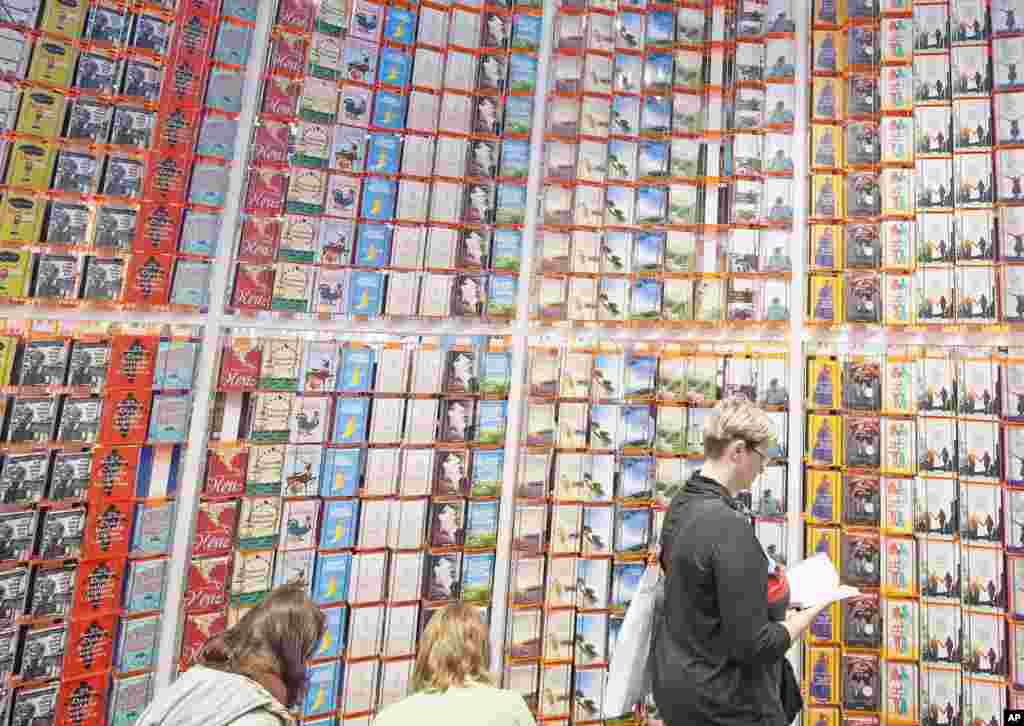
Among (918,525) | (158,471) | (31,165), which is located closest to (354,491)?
(158,471)

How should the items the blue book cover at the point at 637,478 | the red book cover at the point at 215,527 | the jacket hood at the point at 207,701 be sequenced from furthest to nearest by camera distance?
1. the blue book cover at the point at 637,478
2. the red book cover at the point at 215,527
3. the jacket hood at the point at 207,701

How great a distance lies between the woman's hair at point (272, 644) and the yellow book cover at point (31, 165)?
5.65 ft

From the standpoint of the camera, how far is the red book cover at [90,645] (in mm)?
2291

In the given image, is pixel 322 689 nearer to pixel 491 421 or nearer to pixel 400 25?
pixel 491 421

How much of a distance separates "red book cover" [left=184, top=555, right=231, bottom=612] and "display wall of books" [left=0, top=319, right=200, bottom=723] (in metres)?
0.10

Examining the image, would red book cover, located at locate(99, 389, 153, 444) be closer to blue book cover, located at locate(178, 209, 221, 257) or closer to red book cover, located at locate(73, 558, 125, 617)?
red book cover, located at locate(73, 558, 125, 617)

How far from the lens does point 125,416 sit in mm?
2430

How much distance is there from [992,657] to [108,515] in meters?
3.22

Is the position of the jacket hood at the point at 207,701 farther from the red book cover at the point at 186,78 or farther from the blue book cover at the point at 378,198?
the red book cover at the point at 186,78

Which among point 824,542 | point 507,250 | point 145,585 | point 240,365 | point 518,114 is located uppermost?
point 518,114

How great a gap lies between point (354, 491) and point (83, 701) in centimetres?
114

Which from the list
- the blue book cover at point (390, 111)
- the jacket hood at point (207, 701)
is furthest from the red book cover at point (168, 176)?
the jacket hood at point (207, 701)

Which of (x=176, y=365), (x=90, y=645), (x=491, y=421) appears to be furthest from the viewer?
(x=491, y=421)

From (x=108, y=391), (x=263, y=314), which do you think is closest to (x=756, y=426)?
(x=263, y=314)
